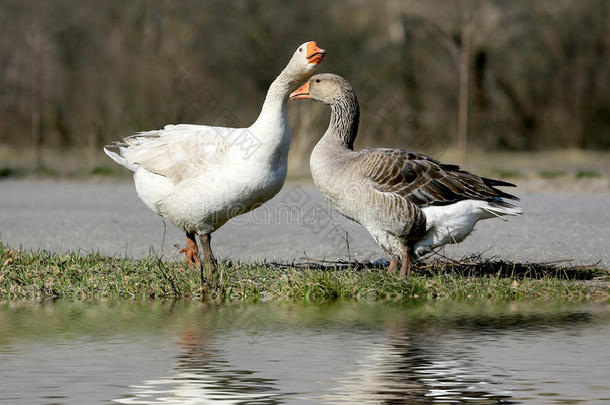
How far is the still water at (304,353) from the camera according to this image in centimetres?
444

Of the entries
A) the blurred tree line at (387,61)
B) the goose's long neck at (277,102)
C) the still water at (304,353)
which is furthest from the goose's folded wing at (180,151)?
the blurred tree line at (387,61)

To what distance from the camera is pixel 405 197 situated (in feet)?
25.1

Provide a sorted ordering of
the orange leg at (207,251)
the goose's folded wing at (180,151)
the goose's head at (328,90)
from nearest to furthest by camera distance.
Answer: the goose's folded wing at (180,151)
the orange leg at (207,251)
the goose's head at (328,90)

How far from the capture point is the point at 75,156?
2720 cm

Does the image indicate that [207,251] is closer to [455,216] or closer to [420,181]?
[420,181]

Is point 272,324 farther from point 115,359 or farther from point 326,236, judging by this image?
point 326,236

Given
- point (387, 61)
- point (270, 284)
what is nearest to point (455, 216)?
point (270, 284)

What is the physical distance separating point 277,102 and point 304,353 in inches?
123

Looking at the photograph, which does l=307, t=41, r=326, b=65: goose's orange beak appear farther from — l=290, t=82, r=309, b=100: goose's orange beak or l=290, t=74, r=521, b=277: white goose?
l=290, t=74, r=521, b=277: white goose

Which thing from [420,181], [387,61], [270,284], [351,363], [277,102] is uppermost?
[387,61]

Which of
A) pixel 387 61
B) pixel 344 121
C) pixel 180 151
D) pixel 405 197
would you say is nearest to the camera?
pixel 405 197

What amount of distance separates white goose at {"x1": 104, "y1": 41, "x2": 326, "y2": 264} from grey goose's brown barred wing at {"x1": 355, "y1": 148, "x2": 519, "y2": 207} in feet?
2.64

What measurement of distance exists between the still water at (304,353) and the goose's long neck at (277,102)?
1.71m

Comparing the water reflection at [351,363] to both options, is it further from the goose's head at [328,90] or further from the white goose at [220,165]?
the goose's head at [328,90]
